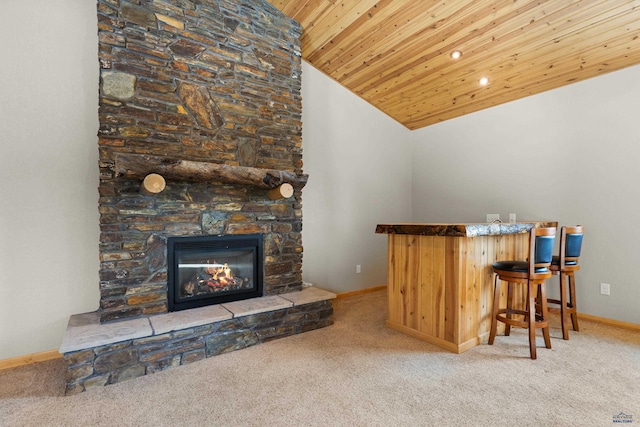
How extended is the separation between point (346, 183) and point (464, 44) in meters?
2.11

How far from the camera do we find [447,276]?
103 inches

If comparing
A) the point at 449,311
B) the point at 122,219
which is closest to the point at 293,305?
the point at 449,311

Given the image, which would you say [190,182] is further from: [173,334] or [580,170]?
[580,170]

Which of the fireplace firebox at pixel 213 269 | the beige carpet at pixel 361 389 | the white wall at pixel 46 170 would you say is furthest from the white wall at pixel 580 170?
the white wall at pixel 46 170

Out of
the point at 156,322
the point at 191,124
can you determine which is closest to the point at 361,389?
the point at 156,322

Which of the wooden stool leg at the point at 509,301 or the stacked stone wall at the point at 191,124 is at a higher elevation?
the stacked stone wall at the point at 191,124

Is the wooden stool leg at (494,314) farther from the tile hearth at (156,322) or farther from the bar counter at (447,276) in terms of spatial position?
the tile hearth at (156,322)

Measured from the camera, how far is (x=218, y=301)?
9.55ft

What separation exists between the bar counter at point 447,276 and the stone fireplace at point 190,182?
83 centimetres

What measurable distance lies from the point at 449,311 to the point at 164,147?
2.83 metres

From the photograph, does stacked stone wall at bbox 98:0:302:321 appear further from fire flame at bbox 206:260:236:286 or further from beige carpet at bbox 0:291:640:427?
beige carpet at bbox 0:291:640:427

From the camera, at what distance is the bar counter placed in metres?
2.53

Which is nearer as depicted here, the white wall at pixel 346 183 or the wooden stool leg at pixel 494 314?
the wooden stool leg at pixel 494 314

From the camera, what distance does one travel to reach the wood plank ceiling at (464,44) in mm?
2629
